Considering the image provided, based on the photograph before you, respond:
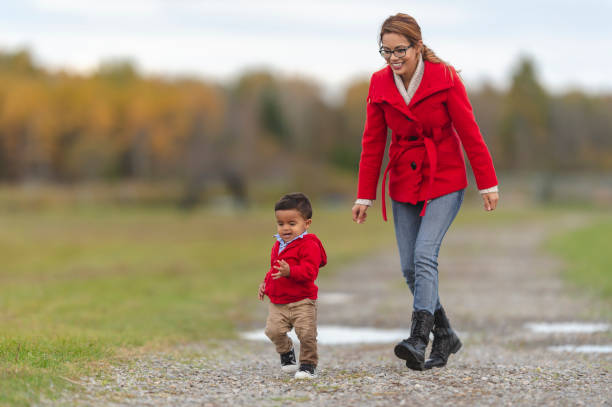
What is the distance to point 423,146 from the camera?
5.74m

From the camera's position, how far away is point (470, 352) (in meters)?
7.16

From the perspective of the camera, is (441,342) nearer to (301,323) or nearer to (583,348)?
(301,323)

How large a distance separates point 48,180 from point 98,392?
87072 mm

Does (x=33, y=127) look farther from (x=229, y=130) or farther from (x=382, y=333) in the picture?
(x=382, y=333)

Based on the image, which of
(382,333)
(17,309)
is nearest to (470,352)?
(382,333)

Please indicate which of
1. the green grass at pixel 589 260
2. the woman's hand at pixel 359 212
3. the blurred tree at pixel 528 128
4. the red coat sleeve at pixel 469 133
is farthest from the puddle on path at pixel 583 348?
the blurred tree at pixel 528 128

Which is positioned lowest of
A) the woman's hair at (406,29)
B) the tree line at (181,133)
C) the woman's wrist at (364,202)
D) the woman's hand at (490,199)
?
the woman's wrist at (364,202)

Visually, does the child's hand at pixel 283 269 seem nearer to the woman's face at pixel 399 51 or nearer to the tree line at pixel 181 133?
the woman's face at pixel 399 51

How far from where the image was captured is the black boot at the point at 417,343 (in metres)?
5.41

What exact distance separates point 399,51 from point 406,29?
161mm

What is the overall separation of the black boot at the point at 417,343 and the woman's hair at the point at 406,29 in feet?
6.13

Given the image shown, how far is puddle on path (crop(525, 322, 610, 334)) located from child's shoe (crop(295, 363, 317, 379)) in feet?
13.3

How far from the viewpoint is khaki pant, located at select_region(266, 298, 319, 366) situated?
5.46m

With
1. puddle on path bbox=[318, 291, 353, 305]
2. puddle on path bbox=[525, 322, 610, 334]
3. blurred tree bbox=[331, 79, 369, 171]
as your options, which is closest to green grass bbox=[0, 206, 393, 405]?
puddle on path bbox=[318, 291, 353, 305]
